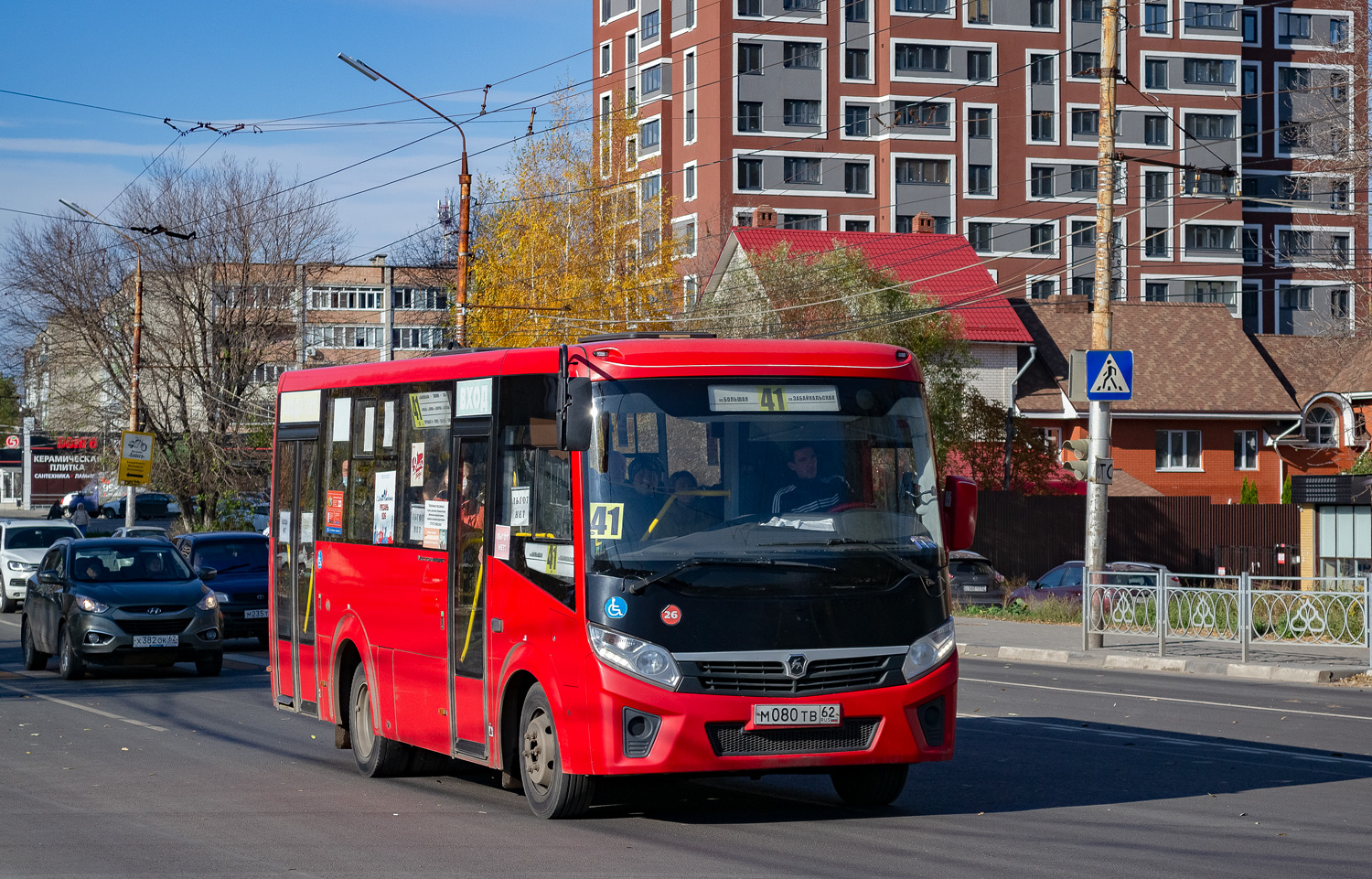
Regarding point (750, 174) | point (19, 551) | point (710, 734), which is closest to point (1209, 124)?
point (750, 174)

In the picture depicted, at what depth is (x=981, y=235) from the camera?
284 feet

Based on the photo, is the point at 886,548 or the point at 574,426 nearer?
the point at 574,426

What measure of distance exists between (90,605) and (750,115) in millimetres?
65332

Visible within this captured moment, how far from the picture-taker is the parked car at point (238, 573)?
25.2 meters

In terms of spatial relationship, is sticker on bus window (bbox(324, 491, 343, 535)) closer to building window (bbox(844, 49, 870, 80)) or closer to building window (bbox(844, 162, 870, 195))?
building window (bbox(844, 162, 870, 195))

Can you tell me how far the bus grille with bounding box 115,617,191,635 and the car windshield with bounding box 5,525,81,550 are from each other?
53.1 feet

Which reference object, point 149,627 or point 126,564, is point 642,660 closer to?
point 149,627

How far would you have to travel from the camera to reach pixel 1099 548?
24.5 m

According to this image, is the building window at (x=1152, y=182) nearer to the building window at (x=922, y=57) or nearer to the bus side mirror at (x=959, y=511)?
the building window at (x=922, y=57)

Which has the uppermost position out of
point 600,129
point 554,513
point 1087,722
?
point 600,129

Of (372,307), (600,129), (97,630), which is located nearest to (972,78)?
(600,129)

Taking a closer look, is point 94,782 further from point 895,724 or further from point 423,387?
point 895,724

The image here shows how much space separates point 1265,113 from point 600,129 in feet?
207

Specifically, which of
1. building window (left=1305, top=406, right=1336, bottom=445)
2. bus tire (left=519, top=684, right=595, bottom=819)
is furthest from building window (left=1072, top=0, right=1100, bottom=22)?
bus tire (left=519, top=684, right=595, bottom=819)
